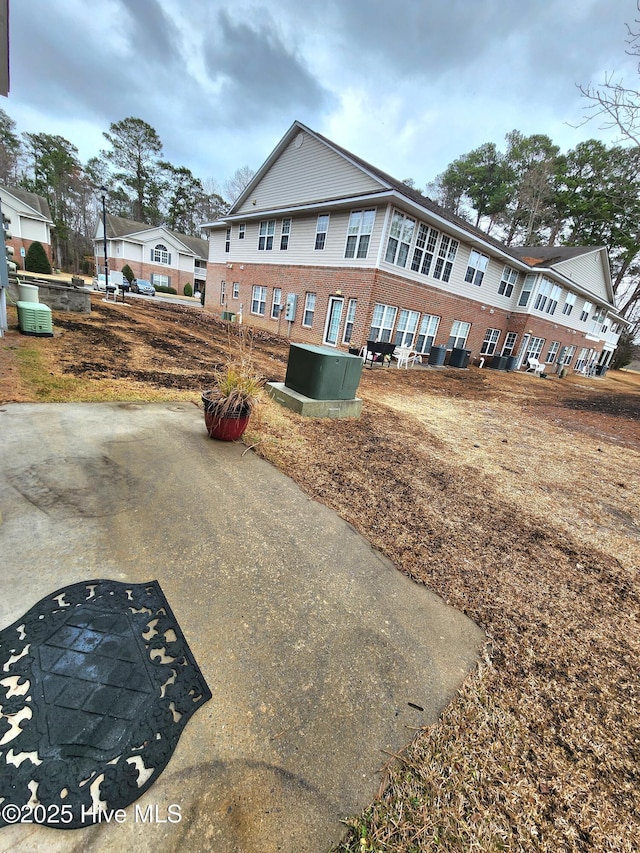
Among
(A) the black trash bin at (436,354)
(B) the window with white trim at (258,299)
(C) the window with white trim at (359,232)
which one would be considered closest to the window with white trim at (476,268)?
(A) the black trash bin at (436,354)

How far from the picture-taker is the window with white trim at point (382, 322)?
13.5 meters

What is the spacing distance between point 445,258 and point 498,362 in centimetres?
833

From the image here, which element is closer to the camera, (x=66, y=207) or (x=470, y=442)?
(x=470, y=442)

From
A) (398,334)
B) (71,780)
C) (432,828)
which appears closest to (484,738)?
(432,828)

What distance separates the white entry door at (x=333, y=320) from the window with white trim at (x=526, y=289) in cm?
1372

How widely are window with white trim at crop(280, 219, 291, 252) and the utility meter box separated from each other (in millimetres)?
2596

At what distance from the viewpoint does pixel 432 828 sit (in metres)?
1.29

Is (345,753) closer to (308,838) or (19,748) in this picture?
(308,838)

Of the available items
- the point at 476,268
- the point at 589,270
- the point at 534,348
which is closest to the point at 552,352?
the point at 534,348

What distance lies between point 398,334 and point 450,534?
12708 millimetres

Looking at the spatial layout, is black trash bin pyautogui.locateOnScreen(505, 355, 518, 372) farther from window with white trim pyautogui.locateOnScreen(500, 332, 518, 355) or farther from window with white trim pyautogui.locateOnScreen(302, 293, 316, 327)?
window with white trim pyautogui.locateOnScreen(302, 293, 316, 327)

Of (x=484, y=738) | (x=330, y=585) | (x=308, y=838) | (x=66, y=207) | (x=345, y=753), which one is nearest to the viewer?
(x=308, y=838)

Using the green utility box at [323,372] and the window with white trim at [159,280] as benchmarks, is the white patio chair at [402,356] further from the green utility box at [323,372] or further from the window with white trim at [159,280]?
the window with white trim at [159,280]

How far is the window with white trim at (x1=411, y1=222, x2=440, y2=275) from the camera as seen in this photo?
13961 millimetres
